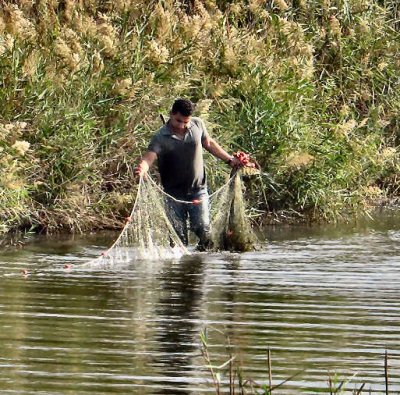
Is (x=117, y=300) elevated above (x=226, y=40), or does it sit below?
below

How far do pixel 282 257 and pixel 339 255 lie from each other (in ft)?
2.16

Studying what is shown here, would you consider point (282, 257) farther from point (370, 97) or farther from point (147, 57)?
point (370, 97)

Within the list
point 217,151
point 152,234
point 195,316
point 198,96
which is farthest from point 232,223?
point 195,316

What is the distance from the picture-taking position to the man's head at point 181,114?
15383 millimetres

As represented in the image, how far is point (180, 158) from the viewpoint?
15664 millimetres

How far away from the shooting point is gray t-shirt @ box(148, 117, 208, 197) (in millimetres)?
15609

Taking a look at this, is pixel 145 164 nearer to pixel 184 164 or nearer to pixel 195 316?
pixel 184 164

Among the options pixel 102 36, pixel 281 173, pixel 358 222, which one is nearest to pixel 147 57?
pixel 102 36

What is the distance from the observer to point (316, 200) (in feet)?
62.5

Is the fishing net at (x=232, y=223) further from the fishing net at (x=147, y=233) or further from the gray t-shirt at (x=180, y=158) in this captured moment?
the fishing net at (x=147, y=233)

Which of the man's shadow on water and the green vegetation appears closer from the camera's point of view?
the man's shadow on water

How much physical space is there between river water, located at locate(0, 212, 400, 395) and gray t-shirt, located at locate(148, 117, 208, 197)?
72 centimetres

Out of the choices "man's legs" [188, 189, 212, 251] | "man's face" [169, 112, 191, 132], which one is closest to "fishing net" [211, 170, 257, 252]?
"man's legs" [188, 189, 212, 251]

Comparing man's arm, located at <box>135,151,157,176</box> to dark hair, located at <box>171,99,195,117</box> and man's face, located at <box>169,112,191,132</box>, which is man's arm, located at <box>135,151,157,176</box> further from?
dark hair, located at <box>171,99,195,117</box>
